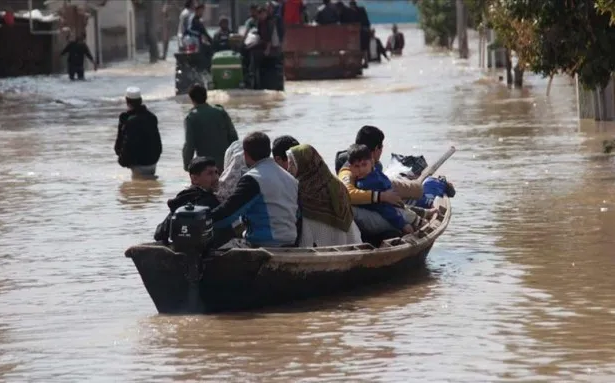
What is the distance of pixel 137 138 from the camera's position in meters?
20.6

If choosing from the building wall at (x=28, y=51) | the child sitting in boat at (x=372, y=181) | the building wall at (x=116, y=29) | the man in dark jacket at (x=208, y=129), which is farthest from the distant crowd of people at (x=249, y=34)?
the building wall at (x=116, y=29)

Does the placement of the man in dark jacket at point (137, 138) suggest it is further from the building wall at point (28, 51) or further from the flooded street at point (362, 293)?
the building wall at point (28, 51)

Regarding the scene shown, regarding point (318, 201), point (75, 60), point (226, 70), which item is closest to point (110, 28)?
point (75, 60)

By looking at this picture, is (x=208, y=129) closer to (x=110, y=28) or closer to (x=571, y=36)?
(x=571, y=36)


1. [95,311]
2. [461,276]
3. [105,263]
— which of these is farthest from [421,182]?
[95,311]

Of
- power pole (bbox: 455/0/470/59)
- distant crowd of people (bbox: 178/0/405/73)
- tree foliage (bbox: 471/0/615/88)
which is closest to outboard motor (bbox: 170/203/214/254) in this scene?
tree foliage (bbox: 471/0/615/88)

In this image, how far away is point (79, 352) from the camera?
10617 millimetres

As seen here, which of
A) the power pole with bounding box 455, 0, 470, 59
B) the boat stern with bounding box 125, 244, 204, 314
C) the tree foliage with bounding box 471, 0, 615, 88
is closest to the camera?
the boat stern with bounding box 125, 244, 204, 314

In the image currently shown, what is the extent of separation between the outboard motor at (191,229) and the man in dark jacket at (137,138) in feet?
29.8

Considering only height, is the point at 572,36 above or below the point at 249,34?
above

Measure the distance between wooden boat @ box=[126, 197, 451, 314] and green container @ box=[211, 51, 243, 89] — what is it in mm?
24389

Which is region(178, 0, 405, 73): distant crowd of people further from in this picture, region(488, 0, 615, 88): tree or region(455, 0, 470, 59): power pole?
region(488, 0, 615, 88): tree

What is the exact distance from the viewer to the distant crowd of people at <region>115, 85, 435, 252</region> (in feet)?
38.9

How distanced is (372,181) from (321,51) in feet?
103
